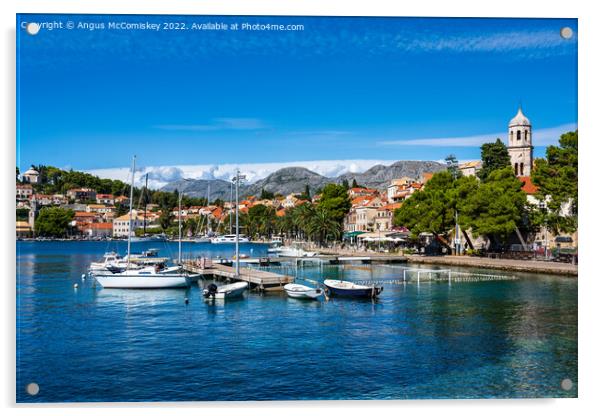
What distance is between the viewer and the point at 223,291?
63.4 ft

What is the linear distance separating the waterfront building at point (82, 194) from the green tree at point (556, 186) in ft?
87.8

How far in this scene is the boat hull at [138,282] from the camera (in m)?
21.9

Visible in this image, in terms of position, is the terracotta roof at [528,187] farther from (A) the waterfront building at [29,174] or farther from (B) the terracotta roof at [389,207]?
(A) the waterfront building at [29,174]

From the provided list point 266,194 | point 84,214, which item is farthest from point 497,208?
point 266,194

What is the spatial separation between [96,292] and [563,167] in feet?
61.6

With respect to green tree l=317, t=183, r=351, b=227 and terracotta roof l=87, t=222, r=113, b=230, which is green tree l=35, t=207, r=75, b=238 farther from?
green tree l=317, t=183, r=351, b=227

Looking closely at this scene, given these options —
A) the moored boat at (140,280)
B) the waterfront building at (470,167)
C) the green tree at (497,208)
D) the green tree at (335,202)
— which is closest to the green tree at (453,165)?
the waterfront building at (470,167)

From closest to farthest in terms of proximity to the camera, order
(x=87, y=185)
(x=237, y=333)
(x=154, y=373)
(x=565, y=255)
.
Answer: (x=154, y=373) → (x=237, y=333) → (x=565, y=255) → (x=87, y=185)

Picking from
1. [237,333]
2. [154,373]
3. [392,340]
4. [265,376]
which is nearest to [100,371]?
[154,373]

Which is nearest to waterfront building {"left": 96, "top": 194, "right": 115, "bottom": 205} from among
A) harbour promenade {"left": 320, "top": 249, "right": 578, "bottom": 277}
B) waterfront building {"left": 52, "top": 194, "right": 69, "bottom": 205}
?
waterfront building {"left": 52, "top": 194, "right": 69, "bottom": 205}

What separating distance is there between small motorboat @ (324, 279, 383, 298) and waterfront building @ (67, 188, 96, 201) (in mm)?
22591

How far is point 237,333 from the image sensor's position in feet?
44.6

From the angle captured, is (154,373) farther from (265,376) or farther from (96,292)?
(96,292)

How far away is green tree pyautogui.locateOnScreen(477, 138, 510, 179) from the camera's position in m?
43.2
